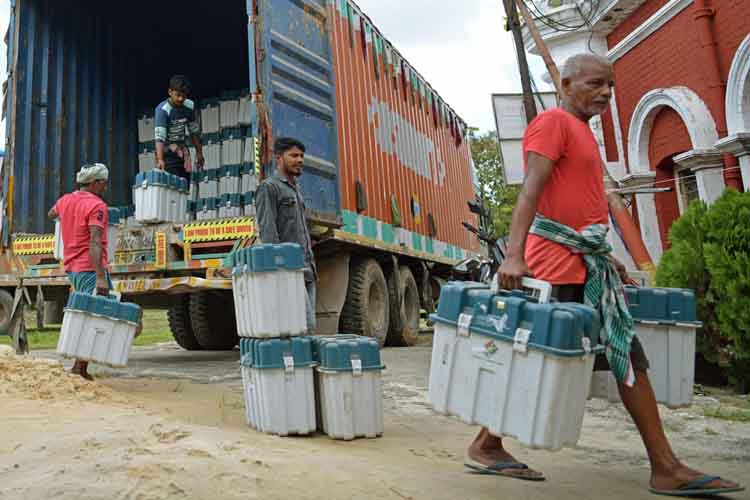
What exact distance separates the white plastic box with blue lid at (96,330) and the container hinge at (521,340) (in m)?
3.44

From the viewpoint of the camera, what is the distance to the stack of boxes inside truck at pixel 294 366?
11.6ft

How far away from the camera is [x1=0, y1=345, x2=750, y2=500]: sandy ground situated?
88.6 inches

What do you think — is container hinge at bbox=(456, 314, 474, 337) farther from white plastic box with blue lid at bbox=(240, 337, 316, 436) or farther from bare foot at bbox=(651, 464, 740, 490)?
white plastic box with blue lid at bbox=(240, 337, 316, 436)

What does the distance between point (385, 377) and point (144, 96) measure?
546 cm

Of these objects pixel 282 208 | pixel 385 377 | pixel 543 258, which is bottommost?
pixel 385 377

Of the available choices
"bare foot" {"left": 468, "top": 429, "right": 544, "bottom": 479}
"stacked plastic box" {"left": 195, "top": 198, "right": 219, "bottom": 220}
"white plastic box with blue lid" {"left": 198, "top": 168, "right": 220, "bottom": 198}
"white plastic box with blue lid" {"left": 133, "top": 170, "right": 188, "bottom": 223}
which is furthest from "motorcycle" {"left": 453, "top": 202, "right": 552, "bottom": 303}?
"white plastic box with blue lid" {"left": 198, "top": 168, "right": 220, "bottom": 198}

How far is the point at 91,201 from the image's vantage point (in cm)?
500

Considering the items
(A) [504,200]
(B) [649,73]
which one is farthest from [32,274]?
(A) [504,200]

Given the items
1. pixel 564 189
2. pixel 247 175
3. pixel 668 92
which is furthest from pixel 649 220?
pixel 564 189

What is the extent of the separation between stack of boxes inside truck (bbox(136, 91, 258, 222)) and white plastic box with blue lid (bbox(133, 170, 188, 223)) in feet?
5.67

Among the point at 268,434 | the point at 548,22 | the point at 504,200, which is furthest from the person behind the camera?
the point at 504,200

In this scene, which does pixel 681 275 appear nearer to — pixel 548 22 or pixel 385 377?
pixel 385 377

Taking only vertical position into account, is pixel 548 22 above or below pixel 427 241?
above

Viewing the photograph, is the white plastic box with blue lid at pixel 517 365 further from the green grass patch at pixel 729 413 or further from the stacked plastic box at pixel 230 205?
the stacked plastic box at pixel 230 205
